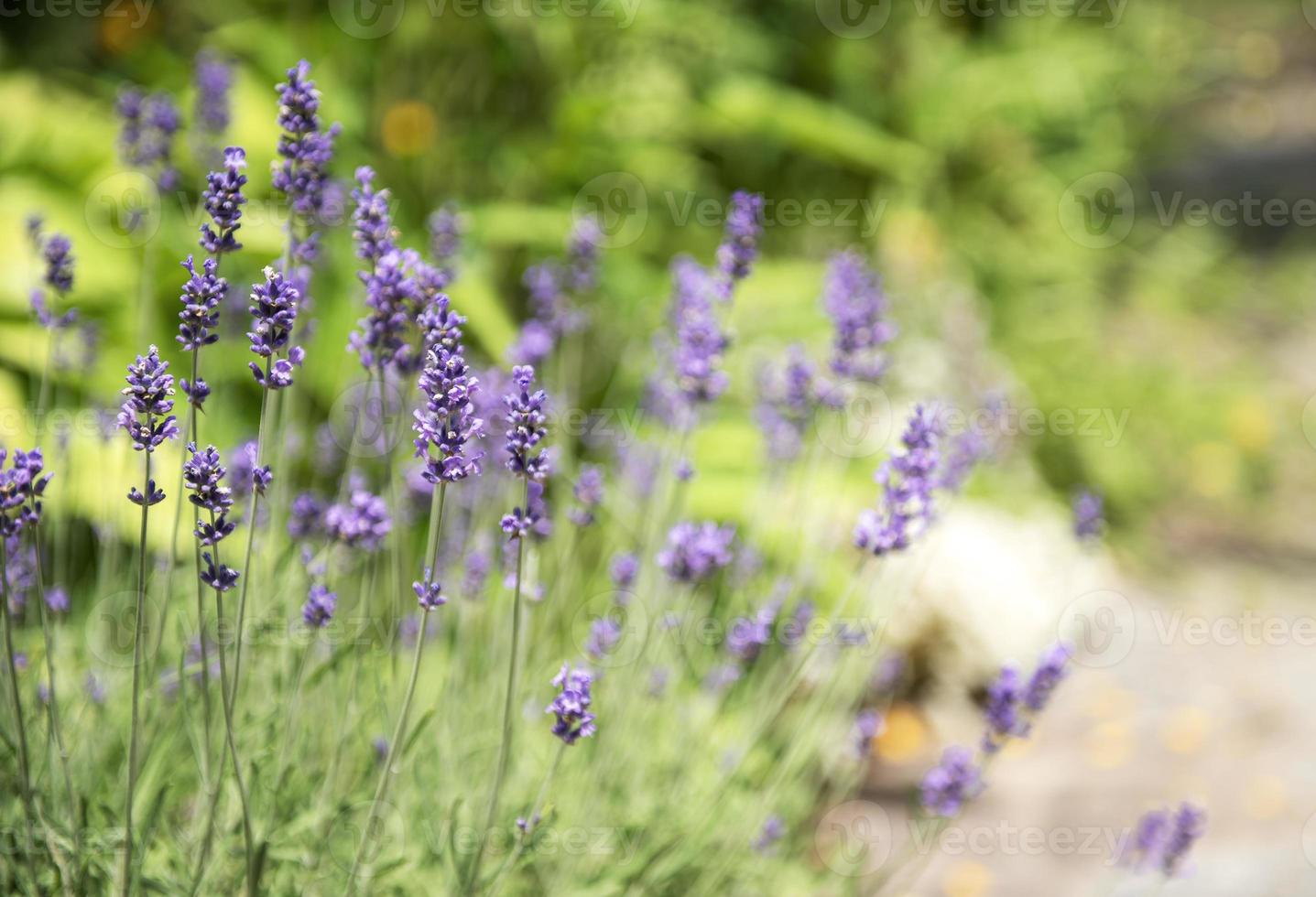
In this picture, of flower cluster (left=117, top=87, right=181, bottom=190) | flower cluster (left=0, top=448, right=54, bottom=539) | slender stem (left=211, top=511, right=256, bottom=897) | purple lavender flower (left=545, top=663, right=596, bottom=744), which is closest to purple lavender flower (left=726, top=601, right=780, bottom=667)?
purple lavender flower (left=545, top=663, right=596, bottom=744)

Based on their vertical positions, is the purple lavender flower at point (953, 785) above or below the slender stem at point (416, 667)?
below

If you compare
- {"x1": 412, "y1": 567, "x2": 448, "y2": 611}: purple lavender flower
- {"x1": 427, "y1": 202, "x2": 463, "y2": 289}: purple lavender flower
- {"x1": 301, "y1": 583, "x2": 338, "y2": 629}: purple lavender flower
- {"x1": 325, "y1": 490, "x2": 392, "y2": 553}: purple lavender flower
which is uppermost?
{"x1": 427, "y1": 202, "x2": 463, "y2": 289}: purple lavender flower

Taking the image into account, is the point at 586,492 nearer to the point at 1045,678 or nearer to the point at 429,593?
the point at 429,593

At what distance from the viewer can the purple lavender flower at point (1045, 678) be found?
5.08 ft

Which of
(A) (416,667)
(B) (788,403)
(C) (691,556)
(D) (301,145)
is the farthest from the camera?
(B) (788,403)

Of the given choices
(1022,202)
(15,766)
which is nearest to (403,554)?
(15,766)

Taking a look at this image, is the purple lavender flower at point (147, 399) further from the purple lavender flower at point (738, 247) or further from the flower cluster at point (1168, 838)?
the flower cluster at point (1168, 838)

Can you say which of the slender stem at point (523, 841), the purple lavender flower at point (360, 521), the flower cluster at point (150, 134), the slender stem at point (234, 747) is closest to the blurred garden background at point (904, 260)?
the flower cluster at point (150, 134)

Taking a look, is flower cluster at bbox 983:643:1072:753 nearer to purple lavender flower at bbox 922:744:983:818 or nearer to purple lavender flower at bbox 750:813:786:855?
purple lavender flower at bbox 922:744:983:818

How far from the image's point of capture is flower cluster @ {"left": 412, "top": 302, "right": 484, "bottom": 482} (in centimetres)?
98

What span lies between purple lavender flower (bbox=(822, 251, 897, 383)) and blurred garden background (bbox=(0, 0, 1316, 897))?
1.00ft

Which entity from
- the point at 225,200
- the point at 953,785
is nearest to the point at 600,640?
the point at 953,785

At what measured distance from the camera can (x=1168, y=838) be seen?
1.74 metres

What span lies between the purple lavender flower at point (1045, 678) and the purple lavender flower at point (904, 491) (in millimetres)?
311
